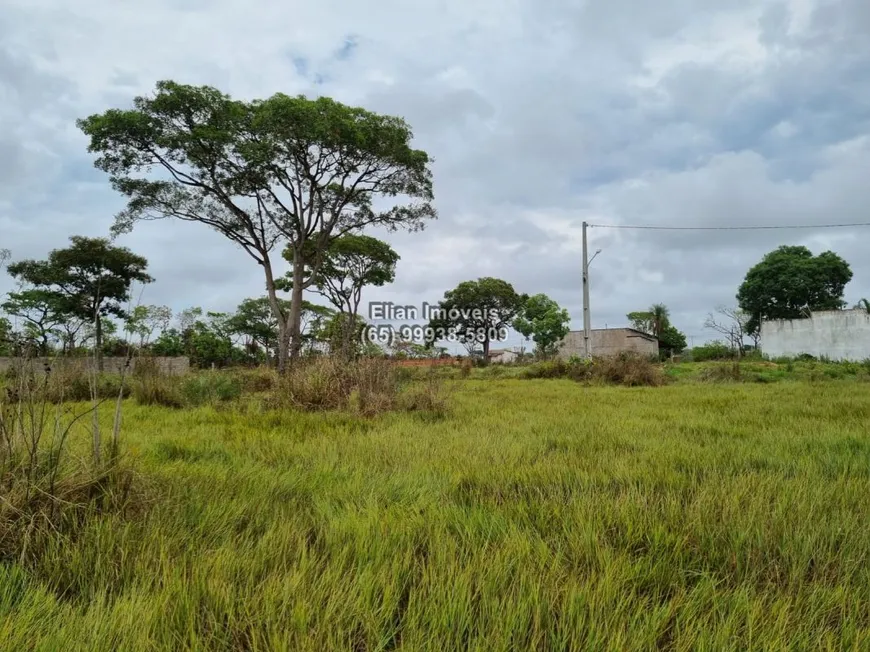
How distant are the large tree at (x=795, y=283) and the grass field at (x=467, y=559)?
45.4m

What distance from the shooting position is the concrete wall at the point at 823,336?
27.4m

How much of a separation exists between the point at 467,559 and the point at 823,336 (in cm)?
3820

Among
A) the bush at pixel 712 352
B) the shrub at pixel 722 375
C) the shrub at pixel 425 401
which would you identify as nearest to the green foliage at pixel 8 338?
the shrub at pixel 425 401

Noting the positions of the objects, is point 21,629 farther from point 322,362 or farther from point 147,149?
point 147,149

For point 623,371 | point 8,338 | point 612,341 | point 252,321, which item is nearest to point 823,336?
point 612,341

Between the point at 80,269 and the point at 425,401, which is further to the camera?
the point at 80,269

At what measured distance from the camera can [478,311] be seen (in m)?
41.6

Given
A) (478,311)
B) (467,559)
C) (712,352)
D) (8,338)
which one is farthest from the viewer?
(478,311)

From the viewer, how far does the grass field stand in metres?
1.09

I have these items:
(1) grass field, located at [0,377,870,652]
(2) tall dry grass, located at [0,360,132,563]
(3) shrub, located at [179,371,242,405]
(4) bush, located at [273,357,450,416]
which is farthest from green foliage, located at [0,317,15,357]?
(3) shrub, located at [179,371,242,405]

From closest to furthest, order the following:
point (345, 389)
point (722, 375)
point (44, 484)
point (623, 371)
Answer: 1. point (44, 484)
2. point (345, 389)
3. point (623, 371)
4. point (722, 375)

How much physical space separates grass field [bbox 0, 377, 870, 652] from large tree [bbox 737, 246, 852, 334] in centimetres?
4542

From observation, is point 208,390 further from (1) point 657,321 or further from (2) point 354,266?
(1) point 657,321

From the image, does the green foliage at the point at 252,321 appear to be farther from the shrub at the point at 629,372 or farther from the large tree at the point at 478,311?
the shrub at the point at 629,372
